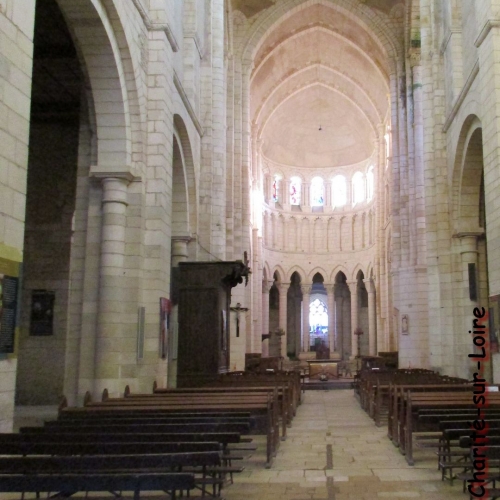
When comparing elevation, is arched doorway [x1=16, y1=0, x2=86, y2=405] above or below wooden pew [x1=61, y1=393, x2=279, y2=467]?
above

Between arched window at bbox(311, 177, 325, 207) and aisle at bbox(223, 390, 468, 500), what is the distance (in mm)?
34753

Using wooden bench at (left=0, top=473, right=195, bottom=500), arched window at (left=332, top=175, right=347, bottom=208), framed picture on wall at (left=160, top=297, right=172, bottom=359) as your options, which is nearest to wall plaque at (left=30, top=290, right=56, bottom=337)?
framed picture on wall at (left=160, top=297, right=172, bottom=359)

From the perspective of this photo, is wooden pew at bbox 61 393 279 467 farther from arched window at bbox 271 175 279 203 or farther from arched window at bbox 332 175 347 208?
arched window at bbox 332 175 347 208

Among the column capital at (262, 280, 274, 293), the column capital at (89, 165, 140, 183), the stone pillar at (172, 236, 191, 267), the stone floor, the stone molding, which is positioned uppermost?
the stone molding

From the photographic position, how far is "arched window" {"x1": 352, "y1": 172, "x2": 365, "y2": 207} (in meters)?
44.2

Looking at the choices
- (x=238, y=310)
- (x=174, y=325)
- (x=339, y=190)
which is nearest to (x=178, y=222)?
(x=174, y=325)

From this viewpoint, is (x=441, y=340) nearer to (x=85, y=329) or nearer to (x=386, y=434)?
(x=386, y=434)

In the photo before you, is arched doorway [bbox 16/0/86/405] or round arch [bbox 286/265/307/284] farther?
round arch [bbox 286/265/307/284]

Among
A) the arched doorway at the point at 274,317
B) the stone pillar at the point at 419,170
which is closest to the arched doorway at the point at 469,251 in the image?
the stone pillar at the point at 419,170

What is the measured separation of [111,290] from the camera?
11.3m

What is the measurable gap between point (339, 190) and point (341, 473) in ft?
128

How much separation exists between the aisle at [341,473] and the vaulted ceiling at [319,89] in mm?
24298

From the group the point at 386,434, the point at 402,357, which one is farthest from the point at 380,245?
the point at 386,434

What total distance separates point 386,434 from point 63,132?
38.7 feet
